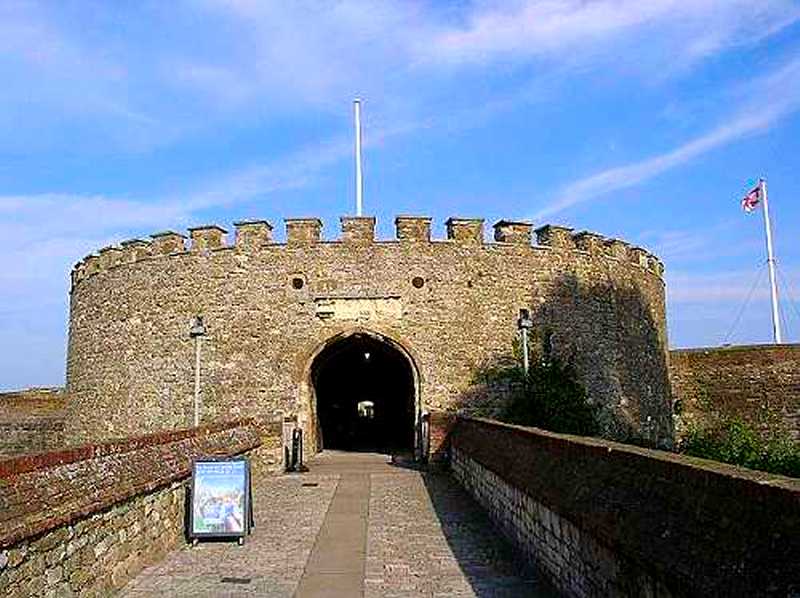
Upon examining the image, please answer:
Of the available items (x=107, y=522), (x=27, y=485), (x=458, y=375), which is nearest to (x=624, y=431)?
(x=458, y=375)

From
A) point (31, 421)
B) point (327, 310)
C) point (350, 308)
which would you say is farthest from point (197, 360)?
point (31, 421)

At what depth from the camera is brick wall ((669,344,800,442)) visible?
86.8ft

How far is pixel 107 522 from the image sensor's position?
7.72 m

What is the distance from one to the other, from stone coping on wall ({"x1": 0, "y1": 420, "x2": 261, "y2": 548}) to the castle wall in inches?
365

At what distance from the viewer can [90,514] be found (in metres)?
7.17

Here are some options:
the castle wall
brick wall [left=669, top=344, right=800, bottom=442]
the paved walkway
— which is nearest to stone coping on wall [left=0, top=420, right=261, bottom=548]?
the paved walkway

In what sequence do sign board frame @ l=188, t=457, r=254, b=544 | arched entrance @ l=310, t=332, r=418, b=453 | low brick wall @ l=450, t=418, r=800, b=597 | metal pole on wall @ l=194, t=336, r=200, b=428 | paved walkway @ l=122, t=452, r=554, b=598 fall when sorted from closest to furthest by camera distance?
low brick wall @ l=450, t=418, r=800, b=597 < paved walkway @ l=122, t=452, r=554, b=598 < sign board frame @ l=188, t=457, r=254, b=544 < metal pole on wall @ l=194, t=336, r=200, b=428 < arched entrance @ l=310, t=332, r=418, b=453

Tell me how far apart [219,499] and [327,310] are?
419 inches

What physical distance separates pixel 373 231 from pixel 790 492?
59.9 ft

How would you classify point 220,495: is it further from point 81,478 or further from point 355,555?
point 81,478

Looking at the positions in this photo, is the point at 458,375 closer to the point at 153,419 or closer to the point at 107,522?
the point at 153,419

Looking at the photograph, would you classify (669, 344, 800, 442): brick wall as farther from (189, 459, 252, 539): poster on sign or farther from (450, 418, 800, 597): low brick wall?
(450, 418, 800, 597): low brick wall

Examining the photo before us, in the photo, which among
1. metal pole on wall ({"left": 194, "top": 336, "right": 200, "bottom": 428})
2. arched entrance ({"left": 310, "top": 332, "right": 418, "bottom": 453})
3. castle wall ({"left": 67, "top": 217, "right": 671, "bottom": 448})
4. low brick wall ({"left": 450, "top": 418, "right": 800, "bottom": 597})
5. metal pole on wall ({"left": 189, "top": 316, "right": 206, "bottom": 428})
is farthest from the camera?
arched entrance ({"left": 310, "top": 332, "right": 418, "bottom": 453})

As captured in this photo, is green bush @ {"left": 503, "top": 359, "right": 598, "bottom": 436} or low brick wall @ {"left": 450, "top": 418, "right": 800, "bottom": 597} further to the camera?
green bush @ {"left": 503, "top": 359, "right": 598, "bottom": 436}
